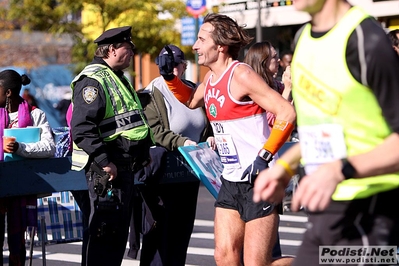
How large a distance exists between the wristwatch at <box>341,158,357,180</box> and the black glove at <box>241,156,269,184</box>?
7.35ft

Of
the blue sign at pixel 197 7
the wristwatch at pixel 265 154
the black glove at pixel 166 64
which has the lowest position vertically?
the wristwatch at pixel 265 154

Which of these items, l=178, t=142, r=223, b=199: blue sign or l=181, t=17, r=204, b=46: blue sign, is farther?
l=181, t=17, r=204, b=46: blue sign

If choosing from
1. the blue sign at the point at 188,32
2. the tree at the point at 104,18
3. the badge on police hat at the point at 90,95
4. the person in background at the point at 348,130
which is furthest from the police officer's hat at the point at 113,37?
the tree at the point at 104,18

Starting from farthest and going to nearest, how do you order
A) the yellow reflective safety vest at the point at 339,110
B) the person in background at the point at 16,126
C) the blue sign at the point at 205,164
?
the person in background at the point at 16,126 < the blue sign at the point at 205,164 < the yellow reflective safety vest at the point at 339,110

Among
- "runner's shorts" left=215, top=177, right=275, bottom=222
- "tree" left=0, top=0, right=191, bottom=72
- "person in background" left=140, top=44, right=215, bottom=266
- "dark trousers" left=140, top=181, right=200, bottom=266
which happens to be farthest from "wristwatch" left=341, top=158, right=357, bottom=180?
"tree" left=0, top=0, right=191, bottom=72

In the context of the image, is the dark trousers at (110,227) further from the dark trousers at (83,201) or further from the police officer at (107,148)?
the dark trousers at (83,201)

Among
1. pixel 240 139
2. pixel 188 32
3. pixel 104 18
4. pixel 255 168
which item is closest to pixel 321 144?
pixel 255 168

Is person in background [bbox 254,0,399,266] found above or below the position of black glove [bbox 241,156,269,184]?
above

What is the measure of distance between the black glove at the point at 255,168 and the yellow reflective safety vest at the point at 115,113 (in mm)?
990

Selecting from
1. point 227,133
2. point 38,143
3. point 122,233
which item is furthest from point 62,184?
point 227,133

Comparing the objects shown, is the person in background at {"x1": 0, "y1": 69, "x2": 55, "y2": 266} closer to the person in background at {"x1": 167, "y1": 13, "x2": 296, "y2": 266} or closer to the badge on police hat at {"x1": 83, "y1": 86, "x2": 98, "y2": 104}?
the badge on police hat at {"x1": 83, "y1": 86, "x2": 98, "y2": 104}

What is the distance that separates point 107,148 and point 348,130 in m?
3.06

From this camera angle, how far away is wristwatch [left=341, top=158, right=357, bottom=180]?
9.37 ft

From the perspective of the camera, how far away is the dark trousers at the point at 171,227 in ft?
22.9
